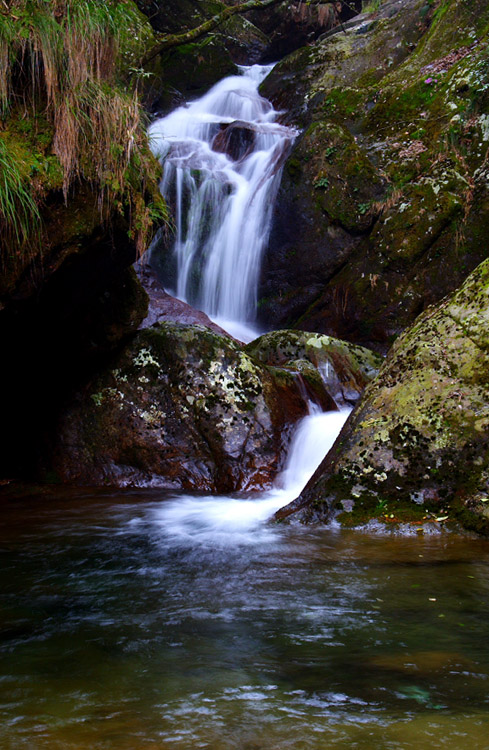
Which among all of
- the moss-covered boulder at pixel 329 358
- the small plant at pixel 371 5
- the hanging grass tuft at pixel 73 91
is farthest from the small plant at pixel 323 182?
the small plant at pixel 371 5

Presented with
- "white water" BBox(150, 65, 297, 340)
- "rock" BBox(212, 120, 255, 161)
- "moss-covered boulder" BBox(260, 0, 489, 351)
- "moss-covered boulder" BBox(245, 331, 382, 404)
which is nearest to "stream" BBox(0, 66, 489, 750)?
"moss-covered boulder" BBox(245, 331, 382, 404)

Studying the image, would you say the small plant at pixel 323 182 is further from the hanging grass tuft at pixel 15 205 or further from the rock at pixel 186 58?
the hanging grass tuft at pixel 15 205

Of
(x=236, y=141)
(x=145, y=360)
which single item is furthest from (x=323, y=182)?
(x=145, y=360)

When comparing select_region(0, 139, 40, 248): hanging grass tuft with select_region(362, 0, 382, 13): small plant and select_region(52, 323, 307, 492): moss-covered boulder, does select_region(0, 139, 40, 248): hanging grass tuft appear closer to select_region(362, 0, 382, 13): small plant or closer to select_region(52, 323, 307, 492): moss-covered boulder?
select_region(52, 323, 307, 492): moss-covered boulder

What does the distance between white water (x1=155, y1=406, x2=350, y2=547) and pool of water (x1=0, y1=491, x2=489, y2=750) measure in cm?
15

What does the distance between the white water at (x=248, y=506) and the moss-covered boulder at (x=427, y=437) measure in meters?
0.56

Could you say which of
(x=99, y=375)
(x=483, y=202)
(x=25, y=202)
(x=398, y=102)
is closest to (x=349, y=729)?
(x=25, y=202)

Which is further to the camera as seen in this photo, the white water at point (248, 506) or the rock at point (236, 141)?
the rock at point (236, 141)

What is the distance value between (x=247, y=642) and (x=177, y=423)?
173 inches

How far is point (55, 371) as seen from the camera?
6.72 metres

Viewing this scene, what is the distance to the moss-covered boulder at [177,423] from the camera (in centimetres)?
638

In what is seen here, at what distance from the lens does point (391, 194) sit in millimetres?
11070

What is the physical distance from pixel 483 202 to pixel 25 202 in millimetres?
8251

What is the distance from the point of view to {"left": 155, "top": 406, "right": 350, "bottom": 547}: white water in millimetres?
4270
